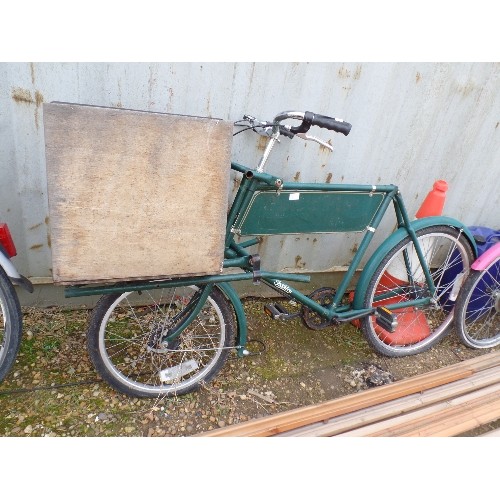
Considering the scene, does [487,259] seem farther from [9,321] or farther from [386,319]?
[9,321]

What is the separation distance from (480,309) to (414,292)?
75cm

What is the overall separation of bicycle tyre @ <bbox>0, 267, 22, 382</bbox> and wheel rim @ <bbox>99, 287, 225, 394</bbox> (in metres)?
0.46

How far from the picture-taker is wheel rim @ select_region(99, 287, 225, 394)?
272 cm

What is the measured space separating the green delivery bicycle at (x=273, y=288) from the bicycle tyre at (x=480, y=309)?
96 millimetres

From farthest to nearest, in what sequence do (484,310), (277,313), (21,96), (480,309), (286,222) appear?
(484,310), (480,309), (277,313), (286,222), (21,96)

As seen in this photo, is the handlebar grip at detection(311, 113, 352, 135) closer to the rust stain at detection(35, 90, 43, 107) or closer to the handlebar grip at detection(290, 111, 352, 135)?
the handlebar grip at detection(290, 111, 352, 135)

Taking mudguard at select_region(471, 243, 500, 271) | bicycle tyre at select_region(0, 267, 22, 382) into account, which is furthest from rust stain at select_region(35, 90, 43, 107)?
mudguard at select_region(471, 243, 500, 271)

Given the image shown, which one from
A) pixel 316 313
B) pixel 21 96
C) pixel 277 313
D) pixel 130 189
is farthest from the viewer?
pixel 316 313

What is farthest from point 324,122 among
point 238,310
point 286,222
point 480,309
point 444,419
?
point 480,309

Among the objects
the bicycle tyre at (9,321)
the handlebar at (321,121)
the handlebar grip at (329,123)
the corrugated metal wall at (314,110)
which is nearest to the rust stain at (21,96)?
the corrugated metal wall at (314,110)

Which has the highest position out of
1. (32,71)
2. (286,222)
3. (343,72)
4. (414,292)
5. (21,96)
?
(343,72)

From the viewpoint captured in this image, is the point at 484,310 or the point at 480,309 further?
the point at 484,310

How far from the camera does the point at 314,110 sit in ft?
9.37

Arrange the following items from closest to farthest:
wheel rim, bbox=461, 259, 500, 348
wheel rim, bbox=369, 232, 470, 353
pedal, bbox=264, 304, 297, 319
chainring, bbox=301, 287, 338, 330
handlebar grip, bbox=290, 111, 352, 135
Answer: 1. handlebar grip, bbox=290, 111, 352, 135
2. pedal, bbox=264, 304, 297, 319
3. chainring, bbox=301, 287, 338, 330
4. wheel rim, bbox=369, 232, 470, 353
5. wheel rim, bbox=461, 259, 500, 348
